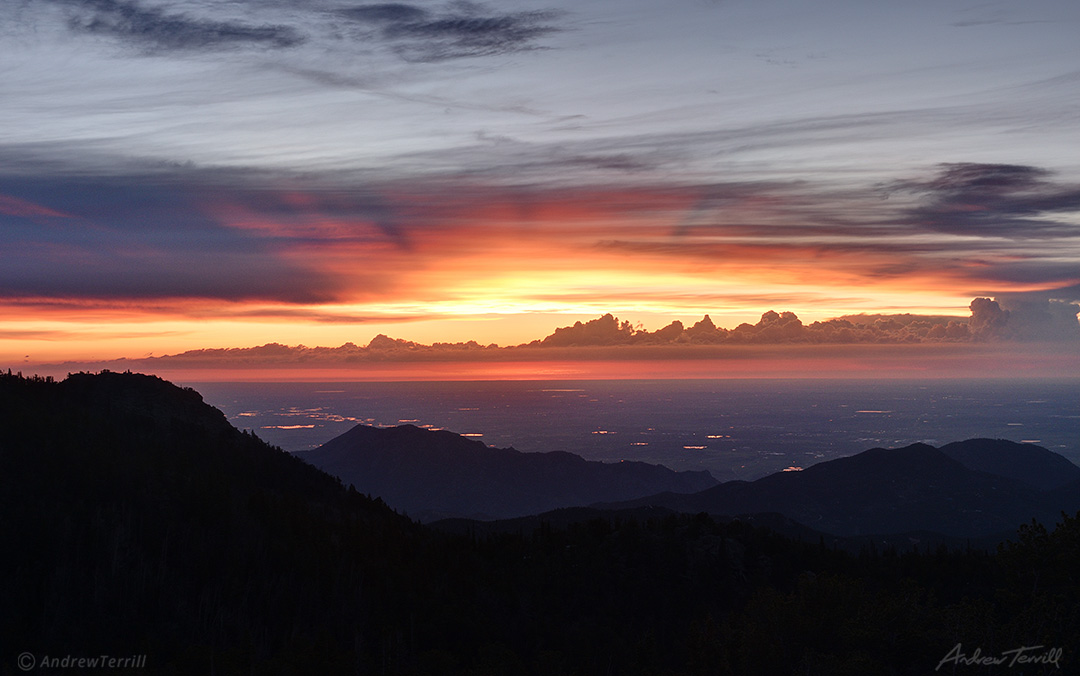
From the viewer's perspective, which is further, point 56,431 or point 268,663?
point 56,431

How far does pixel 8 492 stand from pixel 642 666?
8268 cm

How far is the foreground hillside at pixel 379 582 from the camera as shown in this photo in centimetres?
5391

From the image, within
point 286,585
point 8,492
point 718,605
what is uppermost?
point 8,492

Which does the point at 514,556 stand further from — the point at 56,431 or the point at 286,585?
the point at 56,431

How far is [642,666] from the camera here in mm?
77188

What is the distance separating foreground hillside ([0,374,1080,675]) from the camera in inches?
2122

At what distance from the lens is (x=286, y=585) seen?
92562mm

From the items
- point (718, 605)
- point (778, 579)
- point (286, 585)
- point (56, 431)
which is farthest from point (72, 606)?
point (778, 579)

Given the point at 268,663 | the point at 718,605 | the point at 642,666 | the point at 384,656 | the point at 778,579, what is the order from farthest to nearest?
1. the point at 778,579
2. the point at 718,605
3. the point at 642,666
4. the point at 384,656
5. the point at 268,663

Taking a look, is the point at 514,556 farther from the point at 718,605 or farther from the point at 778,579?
the point at 778,579

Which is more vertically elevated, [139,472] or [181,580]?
[139,472]

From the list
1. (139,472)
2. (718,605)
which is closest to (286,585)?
(139,472)

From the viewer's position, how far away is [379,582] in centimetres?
Result: 9656

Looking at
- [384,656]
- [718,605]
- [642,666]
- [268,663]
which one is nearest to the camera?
[268,663]
